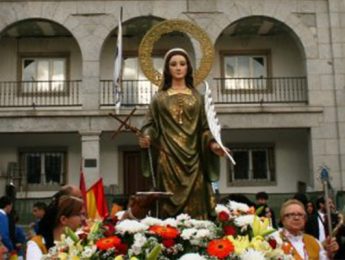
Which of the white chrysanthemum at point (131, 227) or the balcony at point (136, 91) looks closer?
the white chrysanthemum at point (131, 227)

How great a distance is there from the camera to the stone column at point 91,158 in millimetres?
20359

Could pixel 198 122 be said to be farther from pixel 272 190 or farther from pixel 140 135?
A: pixel 272 190

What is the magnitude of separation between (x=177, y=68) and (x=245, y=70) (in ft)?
60.3

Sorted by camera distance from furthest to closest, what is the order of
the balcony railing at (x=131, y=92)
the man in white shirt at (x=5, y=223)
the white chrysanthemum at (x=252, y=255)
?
the balcony railing at (x=131, y=92)
the man in white shirt at (x=5, y=223)
the white chrysanthemum at (x=252, y=255)

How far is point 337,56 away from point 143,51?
15608 millimetres

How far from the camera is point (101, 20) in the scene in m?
21.5

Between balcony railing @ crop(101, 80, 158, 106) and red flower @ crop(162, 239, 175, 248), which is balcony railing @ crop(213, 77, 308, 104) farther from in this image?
red flower @ crop(162, 239, 175, 248)

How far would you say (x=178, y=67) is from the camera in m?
6.14

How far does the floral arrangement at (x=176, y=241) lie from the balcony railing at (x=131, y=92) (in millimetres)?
18285

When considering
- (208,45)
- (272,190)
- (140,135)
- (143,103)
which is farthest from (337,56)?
(140,135)

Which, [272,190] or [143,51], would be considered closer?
[143,51]

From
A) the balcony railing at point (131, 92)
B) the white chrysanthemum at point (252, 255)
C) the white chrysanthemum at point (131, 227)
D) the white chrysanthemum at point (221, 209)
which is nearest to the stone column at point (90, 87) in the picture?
the balcony railing at point (131, 92)

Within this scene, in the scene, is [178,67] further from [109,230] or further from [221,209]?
[109,230]

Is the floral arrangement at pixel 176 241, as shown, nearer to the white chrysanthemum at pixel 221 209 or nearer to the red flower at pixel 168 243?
the red flower at pixel 168 243
